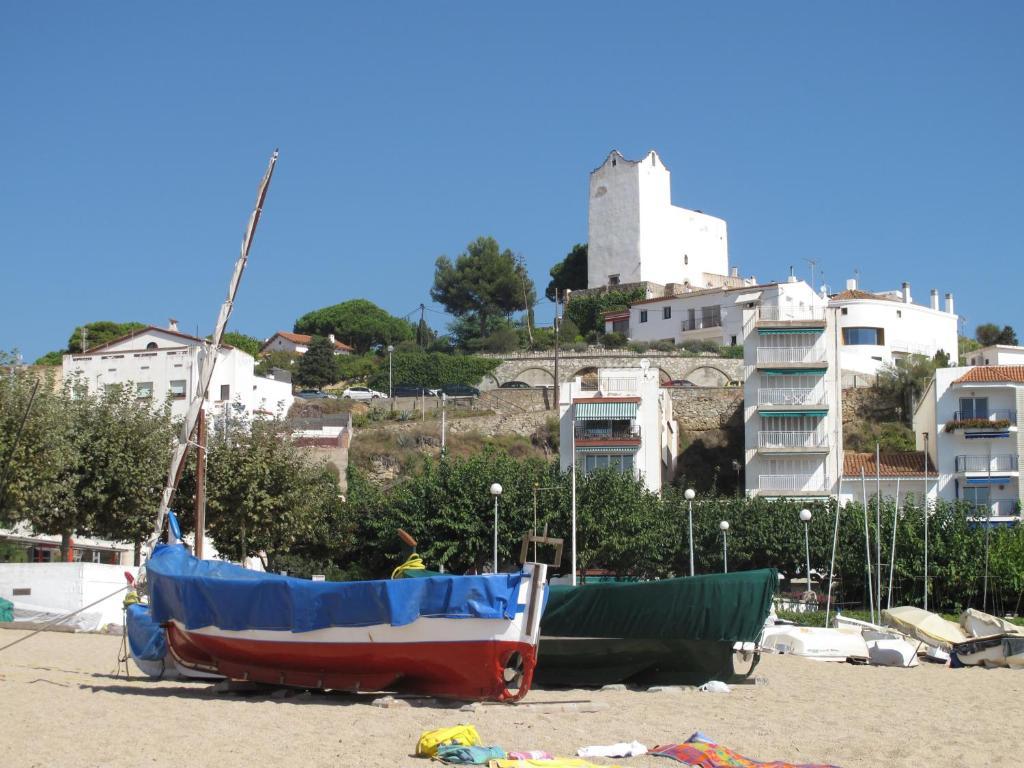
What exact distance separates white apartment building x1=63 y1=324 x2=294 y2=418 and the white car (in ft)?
33.1

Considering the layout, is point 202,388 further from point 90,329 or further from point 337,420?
point 90,329

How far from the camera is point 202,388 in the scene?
19547 millimetres

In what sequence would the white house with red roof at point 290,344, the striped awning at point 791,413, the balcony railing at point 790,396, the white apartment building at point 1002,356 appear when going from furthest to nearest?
the white house with red roof at point 290,344 → the white apartment building at point 1002,356 → the balcony railing at point 790,396 → the striped awning at point 791,413

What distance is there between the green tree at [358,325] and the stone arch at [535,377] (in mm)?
25217

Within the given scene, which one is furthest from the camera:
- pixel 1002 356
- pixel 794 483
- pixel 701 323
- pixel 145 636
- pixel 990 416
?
pixel 701 323

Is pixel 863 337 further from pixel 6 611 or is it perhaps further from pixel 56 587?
pixel 6 611

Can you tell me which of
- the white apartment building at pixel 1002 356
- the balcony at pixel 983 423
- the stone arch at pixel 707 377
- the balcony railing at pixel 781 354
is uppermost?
the white apartment building at pixel 1002 356

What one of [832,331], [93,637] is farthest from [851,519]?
[93,637]

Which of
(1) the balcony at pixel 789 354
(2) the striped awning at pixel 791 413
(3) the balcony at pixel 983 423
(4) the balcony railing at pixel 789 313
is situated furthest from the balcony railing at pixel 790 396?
(3) the balcony at pixel 983 423

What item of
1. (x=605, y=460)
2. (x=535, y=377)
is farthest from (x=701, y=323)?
(x=605, y=460)

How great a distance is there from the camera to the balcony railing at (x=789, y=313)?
60.6 meters

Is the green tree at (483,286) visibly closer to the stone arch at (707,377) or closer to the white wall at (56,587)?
the stone arch at (707,377)

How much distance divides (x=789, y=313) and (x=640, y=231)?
25.8 metres

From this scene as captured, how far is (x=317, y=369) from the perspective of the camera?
8450cm
